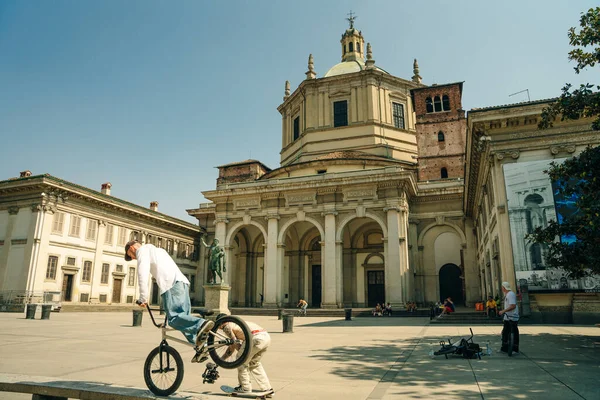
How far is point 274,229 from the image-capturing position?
33562mm

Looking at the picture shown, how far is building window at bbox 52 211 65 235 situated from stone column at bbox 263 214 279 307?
52.8 feet

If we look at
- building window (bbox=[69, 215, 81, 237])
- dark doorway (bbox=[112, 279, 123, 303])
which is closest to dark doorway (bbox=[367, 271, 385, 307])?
dark doorway (bbox=[112, 279, 123, 303])

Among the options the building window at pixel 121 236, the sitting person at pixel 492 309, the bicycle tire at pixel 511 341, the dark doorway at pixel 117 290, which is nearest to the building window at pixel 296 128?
the building window at pixel 121 236

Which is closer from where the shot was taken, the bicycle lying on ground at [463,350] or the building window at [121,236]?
the bicycle lying on ground at [463,350]

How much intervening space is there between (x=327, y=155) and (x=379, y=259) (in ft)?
36.6

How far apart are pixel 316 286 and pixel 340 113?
17.9 m

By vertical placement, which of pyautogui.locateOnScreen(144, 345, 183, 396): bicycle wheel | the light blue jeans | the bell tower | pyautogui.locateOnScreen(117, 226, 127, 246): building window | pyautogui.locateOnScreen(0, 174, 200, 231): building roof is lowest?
pyautogui.locateOnScreen(144, 345, 183, 396): bicycle wheel

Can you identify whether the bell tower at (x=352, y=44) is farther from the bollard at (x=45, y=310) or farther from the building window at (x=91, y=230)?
the bollard at (x=45, y=310)

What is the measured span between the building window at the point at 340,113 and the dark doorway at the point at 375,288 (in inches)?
623

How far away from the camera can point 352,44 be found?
164 feet

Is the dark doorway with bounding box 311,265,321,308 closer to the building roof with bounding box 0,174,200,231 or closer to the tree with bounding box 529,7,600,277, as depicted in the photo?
the building roof with bounding box 0,174,200,231

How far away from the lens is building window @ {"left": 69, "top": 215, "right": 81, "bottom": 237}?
32688 millimetres

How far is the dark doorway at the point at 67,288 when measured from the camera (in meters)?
31.6

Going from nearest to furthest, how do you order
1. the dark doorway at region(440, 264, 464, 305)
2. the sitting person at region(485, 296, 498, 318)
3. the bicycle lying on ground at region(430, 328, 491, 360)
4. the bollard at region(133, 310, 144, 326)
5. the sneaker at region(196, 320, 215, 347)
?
1. the sneaker at region(196, 320, 215, 347)
2. the bicycle lying on ground at region(430, 328, 491, 360)
3. the bollard at region(133, 310, 144, 326)
4. the sitting person at region(485, 296, 498, 318)
5. the dark doorway at region(440, 264, 464, 305)
